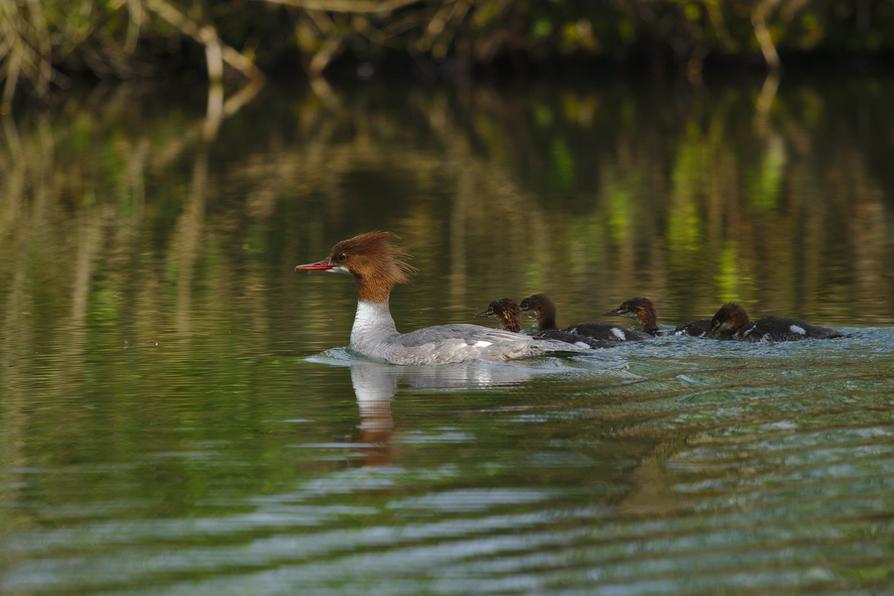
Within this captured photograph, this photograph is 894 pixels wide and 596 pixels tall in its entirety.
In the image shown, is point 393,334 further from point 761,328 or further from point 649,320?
point 761,328

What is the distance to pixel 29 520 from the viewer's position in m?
5.89

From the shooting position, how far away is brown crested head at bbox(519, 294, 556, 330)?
10.0 metres

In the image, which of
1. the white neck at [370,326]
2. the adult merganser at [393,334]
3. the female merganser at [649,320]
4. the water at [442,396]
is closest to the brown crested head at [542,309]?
the female merganser at [649,320]

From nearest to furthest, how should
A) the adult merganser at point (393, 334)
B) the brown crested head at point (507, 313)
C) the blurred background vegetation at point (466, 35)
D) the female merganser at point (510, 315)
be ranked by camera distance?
the adult merganser at point (393, 334) < the female merganser at point (510, 315) < the brown crested head at point (507, 313) < the blurred background vegetation at point (466, 35)

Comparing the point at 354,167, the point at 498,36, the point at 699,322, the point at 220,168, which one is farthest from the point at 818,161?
the point at 498,36

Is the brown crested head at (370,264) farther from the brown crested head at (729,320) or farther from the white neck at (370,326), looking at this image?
the brown crested head at (729,320)

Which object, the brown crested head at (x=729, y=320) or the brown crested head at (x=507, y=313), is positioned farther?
the brown crested head at (x=507, y=313)

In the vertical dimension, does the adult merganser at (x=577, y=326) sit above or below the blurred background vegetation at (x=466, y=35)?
below

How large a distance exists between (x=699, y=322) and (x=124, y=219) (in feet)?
25.1

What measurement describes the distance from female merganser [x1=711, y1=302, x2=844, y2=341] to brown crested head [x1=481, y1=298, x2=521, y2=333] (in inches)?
45.3

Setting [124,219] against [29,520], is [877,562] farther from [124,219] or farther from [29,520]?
[124,219]

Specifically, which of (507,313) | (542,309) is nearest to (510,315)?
(507,313)

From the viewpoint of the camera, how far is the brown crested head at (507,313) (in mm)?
10000

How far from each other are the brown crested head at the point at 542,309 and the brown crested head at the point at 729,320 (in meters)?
0.99
